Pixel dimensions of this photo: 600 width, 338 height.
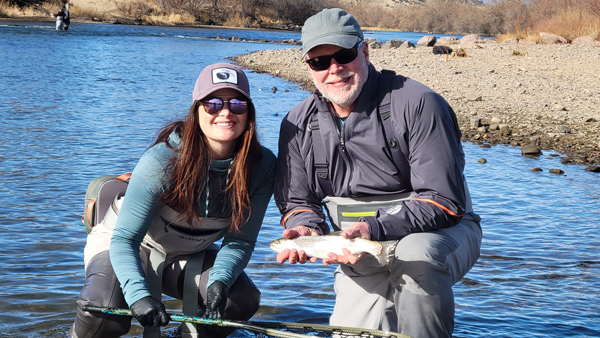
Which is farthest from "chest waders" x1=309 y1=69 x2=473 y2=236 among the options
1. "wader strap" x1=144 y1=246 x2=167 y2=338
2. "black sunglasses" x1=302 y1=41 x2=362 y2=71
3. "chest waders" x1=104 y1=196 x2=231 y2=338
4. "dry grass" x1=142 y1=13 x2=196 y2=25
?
"dry grass" x1=142 y1=13 x2=196 y2=25

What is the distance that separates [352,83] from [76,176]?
637 cm

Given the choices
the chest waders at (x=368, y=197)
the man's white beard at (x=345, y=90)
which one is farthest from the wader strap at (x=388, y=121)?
the man's white beard at (x=345, y=90)

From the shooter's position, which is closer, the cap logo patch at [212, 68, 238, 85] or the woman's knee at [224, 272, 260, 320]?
the cap logo patch at [212, 68, 238, 85]

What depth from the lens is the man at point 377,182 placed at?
11.1 ft

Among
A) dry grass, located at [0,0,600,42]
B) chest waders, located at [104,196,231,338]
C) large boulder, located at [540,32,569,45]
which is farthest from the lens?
dry grass, located at [0,0,600,42]

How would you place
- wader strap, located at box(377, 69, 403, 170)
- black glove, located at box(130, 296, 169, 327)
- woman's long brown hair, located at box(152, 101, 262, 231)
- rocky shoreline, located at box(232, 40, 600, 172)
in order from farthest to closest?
rocky shoreline, located at box(232, 40, 600, 172) < wader strap, located at box(377, 69, 403, 170) < woman's long brown hair, located at box(152, 101, 262, 231) < black glove, located at box(130, 296, 169, 327)

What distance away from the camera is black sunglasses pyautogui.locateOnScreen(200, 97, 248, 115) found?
3605mm

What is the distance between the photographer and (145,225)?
3.60 meters

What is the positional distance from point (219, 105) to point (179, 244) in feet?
3.05

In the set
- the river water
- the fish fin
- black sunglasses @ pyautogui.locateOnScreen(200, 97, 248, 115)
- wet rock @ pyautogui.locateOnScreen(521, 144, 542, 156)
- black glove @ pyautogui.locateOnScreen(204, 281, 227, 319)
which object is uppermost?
→ black sunglasses @ pyautogui.locateOnScreen(200, 97, 248, 115)

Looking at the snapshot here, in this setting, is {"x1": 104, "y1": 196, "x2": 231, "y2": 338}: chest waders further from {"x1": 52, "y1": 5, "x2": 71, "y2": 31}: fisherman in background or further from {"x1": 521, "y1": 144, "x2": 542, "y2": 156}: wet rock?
{"x1": 52, "y1": 5, "x2": 71, "y2": 31}: fisherman in background

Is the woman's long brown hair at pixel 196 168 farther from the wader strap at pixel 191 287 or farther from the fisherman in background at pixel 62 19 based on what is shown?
the fisherman in background at pixel 62 19

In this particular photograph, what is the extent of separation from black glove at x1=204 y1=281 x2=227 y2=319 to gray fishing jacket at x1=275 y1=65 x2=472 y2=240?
60 centimetres

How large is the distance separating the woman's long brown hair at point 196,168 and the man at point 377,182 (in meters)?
0.32
